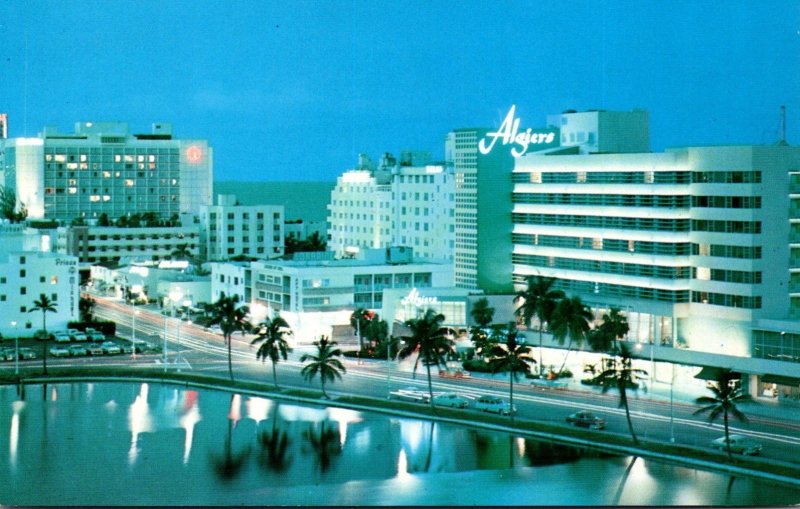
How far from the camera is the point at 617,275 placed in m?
26.2

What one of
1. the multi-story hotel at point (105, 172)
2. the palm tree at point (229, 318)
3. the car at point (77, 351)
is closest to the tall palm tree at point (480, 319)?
the palm tree at point (229, 318)

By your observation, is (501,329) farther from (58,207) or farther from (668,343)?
(58,207)

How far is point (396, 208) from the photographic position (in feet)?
136

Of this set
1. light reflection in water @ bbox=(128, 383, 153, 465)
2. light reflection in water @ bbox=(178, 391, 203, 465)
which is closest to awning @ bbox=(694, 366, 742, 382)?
light reflection in water @ bbox=(178, 391, 203, 465)

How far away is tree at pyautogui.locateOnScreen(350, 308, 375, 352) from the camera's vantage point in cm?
2784

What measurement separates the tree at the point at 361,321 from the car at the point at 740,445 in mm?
10594

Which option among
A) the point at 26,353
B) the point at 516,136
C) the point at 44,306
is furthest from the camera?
the point at 516,136

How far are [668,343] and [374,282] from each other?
8.91 meters

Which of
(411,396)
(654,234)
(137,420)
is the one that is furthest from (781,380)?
(137,420)

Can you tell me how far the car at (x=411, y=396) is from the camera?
21938 millimetres

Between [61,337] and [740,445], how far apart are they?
1640 cm

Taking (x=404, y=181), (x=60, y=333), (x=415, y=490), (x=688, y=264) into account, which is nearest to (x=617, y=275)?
(x=688, y=264)

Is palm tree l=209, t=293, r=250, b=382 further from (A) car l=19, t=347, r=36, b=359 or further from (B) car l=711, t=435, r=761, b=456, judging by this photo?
(B) car l=711, t=435, r=761, b=456

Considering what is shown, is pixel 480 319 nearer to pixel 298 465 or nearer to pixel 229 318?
pixel 229 318
